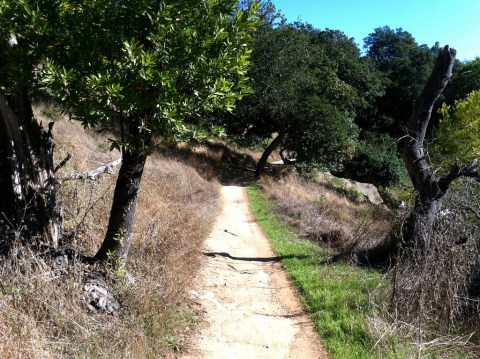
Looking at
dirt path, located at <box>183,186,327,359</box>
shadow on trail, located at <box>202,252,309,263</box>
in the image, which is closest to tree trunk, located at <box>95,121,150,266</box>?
dirt path, located at <box>183,186,327,359</box>

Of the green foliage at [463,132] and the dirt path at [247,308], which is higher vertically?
the green foliage at [463,132]

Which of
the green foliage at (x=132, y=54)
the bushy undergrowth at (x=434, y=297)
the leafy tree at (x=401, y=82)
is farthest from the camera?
the leafy tree at (x=401, y=82)

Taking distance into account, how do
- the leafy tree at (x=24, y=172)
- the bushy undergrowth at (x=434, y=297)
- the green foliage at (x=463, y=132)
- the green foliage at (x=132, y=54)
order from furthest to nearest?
the green foliage at (x=463, y=132), the leafy tree at (x=24, y=172), the bushy undergrowth at (x=434, y=297), the green foliage at (x=132, y=54)

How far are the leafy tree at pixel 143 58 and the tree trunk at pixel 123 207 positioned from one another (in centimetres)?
71

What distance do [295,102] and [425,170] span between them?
12178mm

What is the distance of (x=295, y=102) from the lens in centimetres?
1966

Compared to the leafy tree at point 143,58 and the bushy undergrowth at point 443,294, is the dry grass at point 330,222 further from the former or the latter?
the leafy tree at point 143,58

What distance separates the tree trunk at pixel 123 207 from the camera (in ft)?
16.8

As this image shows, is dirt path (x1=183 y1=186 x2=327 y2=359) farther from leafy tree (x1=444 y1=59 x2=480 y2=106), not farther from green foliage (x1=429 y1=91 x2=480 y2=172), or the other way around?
leafy tree (x1=444 y1=59 x2=480 y2=106)

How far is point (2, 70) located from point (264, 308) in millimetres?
4761

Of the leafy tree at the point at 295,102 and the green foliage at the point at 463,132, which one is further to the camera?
the leafy tree at the point at 295,102

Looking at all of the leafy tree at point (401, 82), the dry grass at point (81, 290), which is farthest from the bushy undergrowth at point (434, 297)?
the leafy tree at point (401, 82)

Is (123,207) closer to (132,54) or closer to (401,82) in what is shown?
(132,54)

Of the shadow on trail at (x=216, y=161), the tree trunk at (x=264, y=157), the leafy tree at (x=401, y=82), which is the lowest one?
the shadow on trail at (x=216, y=161)
